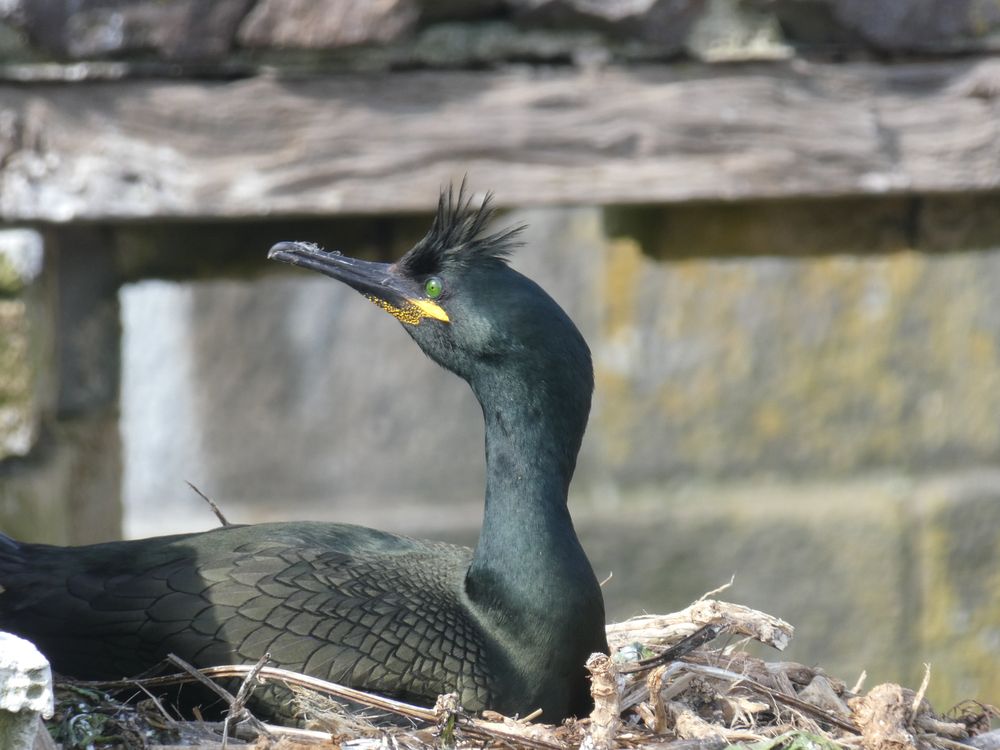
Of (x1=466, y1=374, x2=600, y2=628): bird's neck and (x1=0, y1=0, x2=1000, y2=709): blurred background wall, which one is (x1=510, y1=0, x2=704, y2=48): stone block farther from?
(x1=466, y1=374, x2=600, y2=628): bird's neck

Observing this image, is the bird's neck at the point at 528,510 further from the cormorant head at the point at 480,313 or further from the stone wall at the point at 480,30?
the stone wall at the point at 480,30

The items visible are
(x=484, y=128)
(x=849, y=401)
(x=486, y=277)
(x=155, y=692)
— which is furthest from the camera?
(x=849, y=401)

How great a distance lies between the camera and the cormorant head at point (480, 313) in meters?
3.11

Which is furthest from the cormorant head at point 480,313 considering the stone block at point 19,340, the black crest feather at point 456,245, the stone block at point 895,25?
the stone block at point 895,25

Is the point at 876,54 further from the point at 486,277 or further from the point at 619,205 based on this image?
the point at 486,277

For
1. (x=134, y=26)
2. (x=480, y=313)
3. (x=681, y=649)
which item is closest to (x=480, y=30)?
(x=134, y=26)

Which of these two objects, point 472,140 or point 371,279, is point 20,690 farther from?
point 472,140

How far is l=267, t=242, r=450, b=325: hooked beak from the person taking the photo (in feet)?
10.6

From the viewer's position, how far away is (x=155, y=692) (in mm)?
2922

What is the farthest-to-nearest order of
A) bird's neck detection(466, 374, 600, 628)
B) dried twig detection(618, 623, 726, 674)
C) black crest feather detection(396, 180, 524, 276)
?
1. black crest feather detection(396, 180, 524, 276)
2. bird's neck detection(466, 374, 600, 628)
3. dried twig detection(618, 623, 726, 674)

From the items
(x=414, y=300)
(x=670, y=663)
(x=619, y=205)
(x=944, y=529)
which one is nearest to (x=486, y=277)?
(x=414, y=300)

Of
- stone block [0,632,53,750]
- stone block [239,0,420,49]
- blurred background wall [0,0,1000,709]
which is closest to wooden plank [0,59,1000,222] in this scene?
blurred background wall [0,0,1000,709]

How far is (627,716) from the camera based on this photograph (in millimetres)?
2957

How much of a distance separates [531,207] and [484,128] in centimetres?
26
